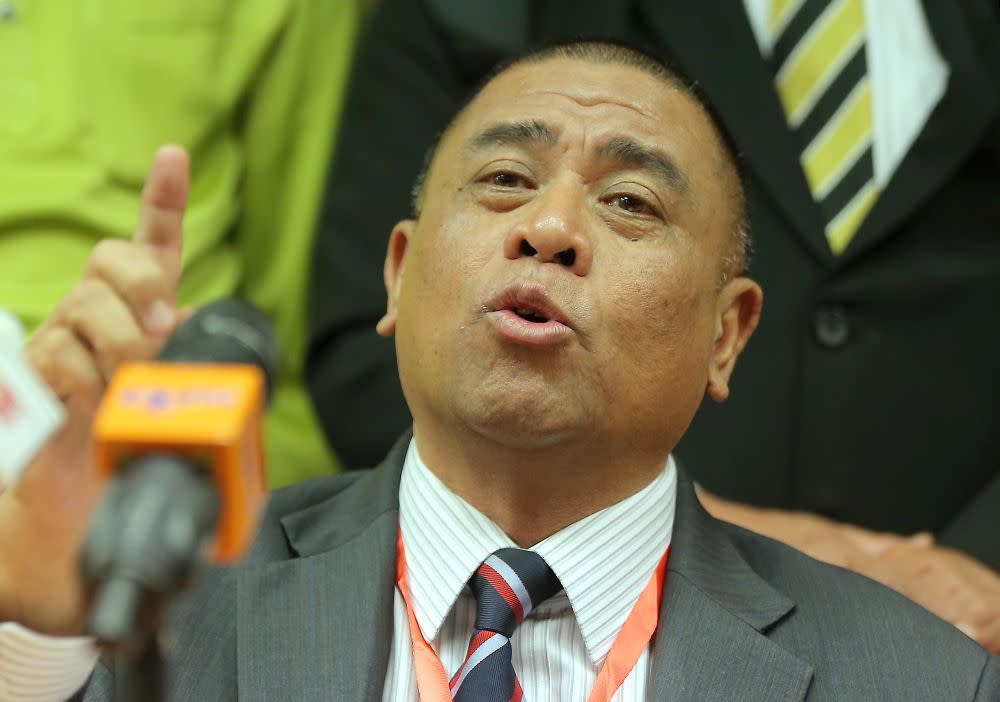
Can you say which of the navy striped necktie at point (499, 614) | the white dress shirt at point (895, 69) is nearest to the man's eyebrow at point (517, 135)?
the navy striped necktie at point (499, 614)

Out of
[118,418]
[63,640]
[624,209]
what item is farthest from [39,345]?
[624,209]

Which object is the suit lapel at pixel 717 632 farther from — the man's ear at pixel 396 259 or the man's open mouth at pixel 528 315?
the man's ear at pixel 396 259

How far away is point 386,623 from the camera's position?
1781mm

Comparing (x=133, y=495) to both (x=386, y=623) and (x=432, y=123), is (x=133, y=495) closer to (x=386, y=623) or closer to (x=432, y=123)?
(x=386, y=623)

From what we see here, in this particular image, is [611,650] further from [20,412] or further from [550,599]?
[20,412]

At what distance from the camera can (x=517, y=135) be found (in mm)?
1948

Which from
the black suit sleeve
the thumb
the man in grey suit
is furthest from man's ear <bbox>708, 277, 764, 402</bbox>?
the thumb

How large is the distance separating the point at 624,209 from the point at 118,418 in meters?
1.01

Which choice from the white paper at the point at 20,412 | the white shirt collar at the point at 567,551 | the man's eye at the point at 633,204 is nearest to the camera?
the white paper at the point at 20,412

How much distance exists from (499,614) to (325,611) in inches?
9.0

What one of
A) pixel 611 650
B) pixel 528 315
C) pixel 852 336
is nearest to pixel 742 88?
pixel 852 336

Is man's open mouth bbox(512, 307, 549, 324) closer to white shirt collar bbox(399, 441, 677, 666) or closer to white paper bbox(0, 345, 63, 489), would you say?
white shirt collar bbox(399, 441, 677, 666)

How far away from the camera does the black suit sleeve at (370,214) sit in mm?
2420

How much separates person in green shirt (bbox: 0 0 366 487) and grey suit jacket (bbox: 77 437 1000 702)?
72 cm
